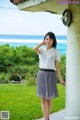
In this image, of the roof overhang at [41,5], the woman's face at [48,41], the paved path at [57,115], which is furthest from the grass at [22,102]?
the roof overhang at [41,5]

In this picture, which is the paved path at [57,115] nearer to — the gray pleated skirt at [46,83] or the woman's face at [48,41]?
the gray pleated skirt at [46,83]

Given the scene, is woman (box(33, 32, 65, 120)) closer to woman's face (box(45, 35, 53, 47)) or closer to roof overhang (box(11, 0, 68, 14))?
woman's face (box(45, 35, 53, 47))

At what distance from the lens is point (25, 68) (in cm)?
599

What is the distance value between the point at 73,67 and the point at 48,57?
305 millimetres

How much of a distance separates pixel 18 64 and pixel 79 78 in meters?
2.06

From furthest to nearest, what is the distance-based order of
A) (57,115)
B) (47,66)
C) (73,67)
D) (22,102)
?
(22,102)
(57,115)
(73,67)
(47,66)

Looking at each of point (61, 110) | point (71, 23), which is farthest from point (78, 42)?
point (61, 110)

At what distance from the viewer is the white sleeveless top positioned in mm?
3795

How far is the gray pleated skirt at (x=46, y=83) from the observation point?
12.5ft

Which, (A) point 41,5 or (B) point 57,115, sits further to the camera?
(B) point 57,115

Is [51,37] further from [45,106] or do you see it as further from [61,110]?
[61,110]

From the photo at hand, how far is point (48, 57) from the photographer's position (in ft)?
12.5

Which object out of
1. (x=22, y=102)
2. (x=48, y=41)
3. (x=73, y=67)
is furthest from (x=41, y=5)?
(x=22, y=102)

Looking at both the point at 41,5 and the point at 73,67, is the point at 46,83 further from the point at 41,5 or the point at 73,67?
the point at 41,5
